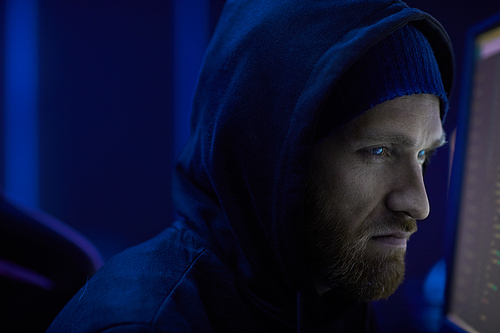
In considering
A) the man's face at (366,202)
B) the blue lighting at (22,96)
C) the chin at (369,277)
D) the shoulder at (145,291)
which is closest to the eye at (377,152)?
the man's face at (366,202)

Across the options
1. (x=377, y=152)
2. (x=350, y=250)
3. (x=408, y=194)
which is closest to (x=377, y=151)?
(x=377, y=152)

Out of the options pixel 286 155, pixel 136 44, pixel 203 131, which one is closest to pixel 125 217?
pixel 136 44

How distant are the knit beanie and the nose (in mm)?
168

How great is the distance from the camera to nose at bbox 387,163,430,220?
0.76 m

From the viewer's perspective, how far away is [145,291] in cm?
62

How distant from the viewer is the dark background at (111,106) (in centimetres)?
213

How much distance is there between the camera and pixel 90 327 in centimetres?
58

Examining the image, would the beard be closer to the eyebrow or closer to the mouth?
the mouth

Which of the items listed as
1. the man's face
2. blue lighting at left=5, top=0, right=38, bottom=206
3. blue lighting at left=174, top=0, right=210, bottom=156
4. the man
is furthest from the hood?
blue lighting at left=5, top=0, right=38, bottom=206

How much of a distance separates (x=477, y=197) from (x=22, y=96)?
7.61ft

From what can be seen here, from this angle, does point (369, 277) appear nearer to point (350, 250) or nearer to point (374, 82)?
point (350, 250)

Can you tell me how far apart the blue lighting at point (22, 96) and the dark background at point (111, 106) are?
3 cm

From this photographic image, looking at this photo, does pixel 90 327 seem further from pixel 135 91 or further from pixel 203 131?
pixel 135 91

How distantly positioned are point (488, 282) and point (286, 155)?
0.47 meters
